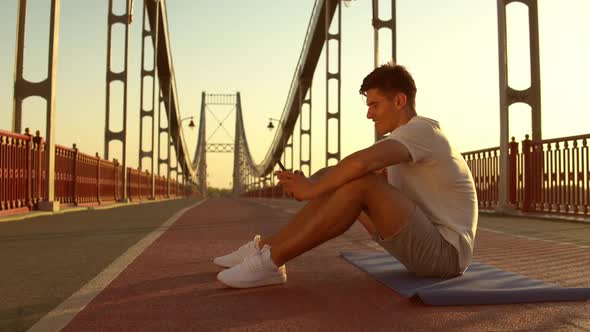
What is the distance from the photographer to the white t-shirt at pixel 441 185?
107 inches

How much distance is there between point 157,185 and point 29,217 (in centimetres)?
2207

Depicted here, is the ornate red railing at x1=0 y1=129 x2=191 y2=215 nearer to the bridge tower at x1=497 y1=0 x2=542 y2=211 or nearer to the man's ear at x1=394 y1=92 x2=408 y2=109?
the man's ear at x1=394 y1=92 x2=408 y2=109

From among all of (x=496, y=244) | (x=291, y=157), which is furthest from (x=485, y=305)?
(x=291, y=157)

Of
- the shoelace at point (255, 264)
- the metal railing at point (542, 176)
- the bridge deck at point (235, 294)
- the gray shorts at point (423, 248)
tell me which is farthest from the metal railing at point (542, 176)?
the shoelace at point (255, 264)

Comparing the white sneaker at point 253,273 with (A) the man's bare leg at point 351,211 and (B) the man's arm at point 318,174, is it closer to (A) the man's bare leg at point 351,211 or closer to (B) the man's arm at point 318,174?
(A) the man's bare leg at point 351,211

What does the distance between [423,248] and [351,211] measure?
1.14 feet

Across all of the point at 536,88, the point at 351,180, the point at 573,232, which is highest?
the point at 536,88

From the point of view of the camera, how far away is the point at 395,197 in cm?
273

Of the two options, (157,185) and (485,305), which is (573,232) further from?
(157,185)

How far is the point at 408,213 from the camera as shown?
2.72 m

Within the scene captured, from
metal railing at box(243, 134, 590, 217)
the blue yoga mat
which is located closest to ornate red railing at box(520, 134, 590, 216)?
metal railing at box(243, 134, 590, 217)

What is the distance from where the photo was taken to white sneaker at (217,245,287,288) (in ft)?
9.40

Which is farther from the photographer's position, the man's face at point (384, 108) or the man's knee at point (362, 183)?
the man's face at point (384, 108)

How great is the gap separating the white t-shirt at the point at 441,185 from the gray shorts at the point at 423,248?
43 millimetres
